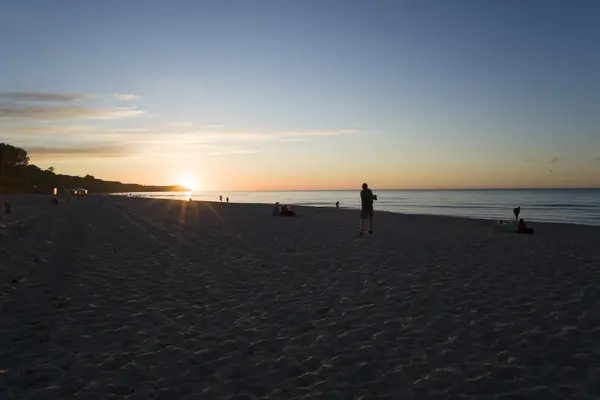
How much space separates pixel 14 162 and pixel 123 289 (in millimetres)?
172116

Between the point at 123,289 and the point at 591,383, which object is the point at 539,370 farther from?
the point at 123,289

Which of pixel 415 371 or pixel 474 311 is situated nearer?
pixel 415 371

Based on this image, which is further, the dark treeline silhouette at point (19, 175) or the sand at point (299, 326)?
Result: the dark treeline silhouette at point (19, 175)

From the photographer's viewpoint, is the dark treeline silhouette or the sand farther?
the dark treeline silhouette

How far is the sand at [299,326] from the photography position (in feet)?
18.0

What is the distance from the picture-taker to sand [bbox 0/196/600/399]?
5473mm

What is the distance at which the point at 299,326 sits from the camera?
782cm

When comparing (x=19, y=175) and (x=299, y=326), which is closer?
(x=299, y=326)

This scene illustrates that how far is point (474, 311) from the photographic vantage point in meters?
8.65

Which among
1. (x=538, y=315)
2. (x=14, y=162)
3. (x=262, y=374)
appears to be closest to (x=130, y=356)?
(x=262, y=374)

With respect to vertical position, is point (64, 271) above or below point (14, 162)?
below

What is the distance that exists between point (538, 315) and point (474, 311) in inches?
43.7

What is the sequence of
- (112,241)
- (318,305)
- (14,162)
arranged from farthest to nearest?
(14,162) < (112,241) < (318,305)

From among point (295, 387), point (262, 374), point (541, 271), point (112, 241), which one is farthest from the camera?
point (112, 241)
